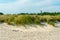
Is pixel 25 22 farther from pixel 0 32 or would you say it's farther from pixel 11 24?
pixel 0 32

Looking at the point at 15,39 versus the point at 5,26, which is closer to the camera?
the point at 15,39

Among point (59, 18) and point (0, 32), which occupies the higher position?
point (0, 32)

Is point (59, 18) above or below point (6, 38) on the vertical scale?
below

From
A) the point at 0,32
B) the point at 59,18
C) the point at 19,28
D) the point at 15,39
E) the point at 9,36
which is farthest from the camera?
the point at 59,18

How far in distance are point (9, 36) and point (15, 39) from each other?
116 cm

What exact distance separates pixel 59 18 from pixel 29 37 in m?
15.0

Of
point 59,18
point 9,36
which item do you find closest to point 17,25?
point 9,36

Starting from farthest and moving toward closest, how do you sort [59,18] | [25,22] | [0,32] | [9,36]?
[59,18] → [25,22] → [0,32] → [9,36]

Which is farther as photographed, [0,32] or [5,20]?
[5,20]

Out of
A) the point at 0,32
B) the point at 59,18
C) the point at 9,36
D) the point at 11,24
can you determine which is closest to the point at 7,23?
the point at 11,24

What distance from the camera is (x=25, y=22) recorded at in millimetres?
23609

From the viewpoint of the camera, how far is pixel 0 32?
1866 centimetres

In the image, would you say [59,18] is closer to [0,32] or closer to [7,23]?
[7,23]

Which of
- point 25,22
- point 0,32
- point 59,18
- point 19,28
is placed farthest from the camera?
point 59,18
